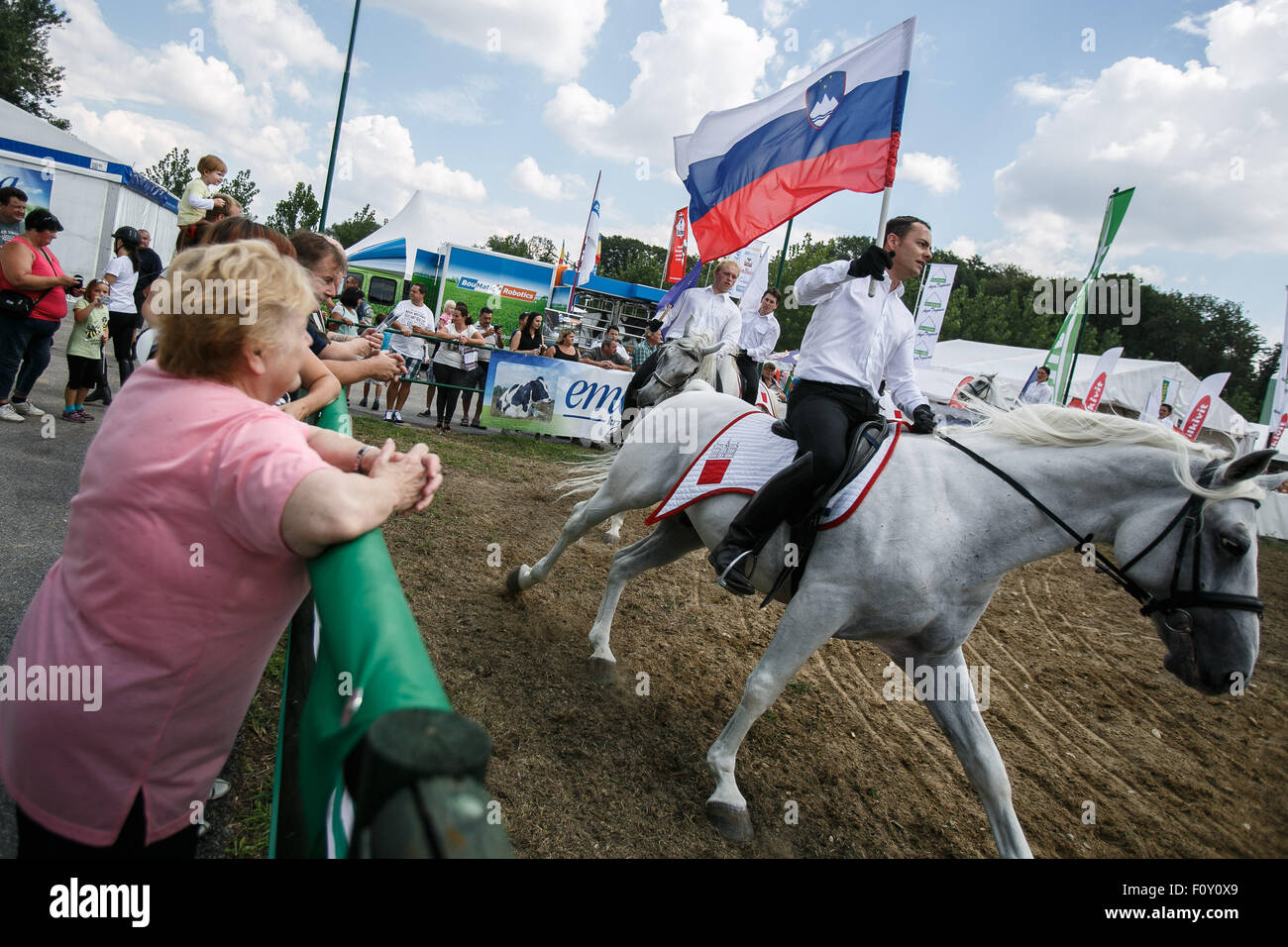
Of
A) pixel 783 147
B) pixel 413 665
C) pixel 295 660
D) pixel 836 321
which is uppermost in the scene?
pixel 783 147

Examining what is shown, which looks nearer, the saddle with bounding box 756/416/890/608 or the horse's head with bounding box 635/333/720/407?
the saddle with bounding box 756/416/890/608

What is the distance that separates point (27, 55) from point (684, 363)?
61073mm

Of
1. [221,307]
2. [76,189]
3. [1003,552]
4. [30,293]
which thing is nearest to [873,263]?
[1003,552]

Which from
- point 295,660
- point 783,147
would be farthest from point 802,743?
point 783,147

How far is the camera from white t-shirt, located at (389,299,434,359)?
11859 mm

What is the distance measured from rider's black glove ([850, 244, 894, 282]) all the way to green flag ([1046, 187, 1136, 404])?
11.0m

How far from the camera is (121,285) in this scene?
812cm

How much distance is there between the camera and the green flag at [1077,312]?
13055 mm

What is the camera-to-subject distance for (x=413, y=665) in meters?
1.06

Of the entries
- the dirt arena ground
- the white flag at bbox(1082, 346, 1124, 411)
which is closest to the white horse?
the dirt arena ground

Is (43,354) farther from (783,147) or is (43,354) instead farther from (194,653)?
(194,653)

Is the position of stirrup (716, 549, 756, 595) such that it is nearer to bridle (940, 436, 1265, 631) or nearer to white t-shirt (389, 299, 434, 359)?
bridle (940, 436, 1265, 631)

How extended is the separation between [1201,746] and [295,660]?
5.92 meters

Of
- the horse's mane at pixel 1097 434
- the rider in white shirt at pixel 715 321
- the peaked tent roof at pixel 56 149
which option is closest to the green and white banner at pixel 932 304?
the rider in white shirt at pixel 715 321
